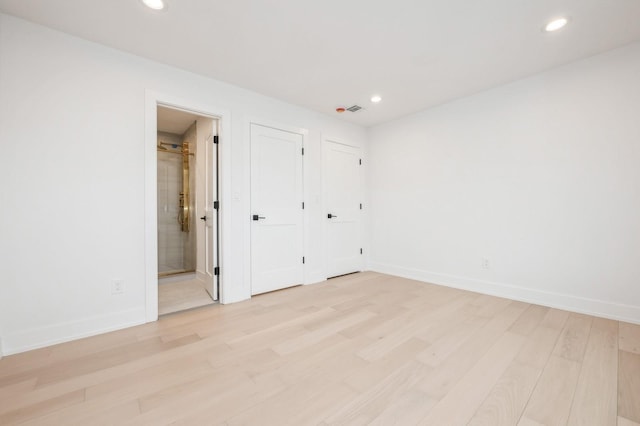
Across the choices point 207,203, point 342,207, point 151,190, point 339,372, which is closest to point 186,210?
point 207,203

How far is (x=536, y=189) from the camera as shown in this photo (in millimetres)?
2967

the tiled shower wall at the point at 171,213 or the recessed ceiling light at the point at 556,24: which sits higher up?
the recessed ceiling light at the point at 556,24

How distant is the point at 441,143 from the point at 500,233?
4.81 ft

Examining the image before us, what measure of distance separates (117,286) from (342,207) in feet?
10.1

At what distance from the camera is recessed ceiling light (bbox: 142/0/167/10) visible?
1.88 m

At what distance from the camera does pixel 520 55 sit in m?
2.58

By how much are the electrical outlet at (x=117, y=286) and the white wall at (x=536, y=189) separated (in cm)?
368

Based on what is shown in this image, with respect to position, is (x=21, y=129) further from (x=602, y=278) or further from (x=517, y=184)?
(x=602, y=278)

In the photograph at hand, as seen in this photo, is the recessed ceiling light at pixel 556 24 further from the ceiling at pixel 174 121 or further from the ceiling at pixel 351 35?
the ceiling at pixel 174 121

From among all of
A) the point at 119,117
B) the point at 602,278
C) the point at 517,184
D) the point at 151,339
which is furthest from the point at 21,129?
the point at 602,278

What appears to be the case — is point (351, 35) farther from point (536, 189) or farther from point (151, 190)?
point (536, 189)

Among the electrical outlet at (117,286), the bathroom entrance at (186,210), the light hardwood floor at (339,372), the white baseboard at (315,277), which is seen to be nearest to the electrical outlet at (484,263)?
the light hardwood floor at (339,372)

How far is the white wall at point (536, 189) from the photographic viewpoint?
2.50m

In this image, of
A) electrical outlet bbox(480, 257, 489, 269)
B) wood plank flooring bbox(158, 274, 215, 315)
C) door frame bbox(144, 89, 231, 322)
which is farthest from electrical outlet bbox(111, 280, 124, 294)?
electrical outlet bbox(480, 257, 489, 269)
